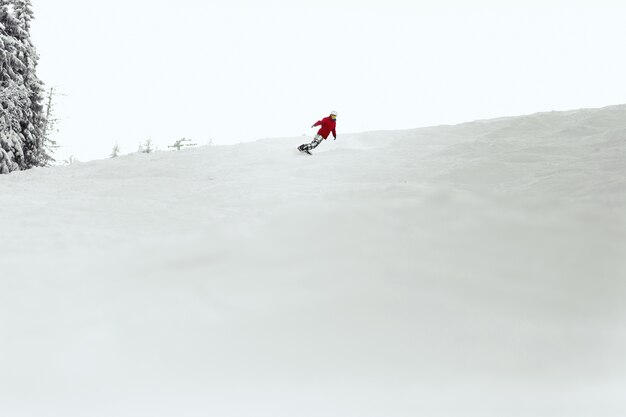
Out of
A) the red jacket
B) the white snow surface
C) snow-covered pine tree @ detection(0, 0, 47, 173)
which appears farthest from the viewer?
snow-covered pine tree @ detection(0, 0, 47, 173)

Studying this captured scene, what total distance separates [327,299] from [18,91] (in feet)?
63.0

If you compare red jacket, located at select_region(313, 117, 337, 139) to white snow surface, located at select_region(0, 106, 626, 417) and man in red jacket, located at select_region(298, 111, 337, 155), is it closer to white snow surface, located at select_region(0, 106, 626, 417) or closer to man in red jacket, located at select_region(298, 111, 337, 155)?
man in red jacket, located at select_region(298, 111, 337, 155)

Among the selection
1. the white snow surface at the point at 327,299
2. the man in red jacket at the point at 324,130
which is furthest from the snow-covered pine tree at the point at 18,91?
the white snow surface at the point at 327,299

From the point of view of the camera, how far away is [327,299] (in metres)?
6.82

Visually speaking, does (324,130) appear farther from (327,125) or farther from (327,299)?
(327,299)

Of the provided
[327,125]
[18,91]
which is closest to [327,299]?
[327,125]

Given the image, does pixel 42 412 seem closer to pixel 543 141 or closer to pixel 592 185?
pixel 592 185

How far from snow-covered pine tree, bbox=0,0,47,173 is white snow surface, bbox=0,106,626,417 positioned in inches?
482

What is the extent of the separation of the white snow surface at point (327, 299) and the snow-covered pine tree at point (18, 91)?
40.2 feet

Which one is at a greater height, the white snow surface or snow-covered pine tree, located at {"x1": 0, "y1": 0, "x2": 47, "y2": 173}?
snow-covered pine tree, located at {"x1": 0, "y1": 0, "x2": 47, "y2": 173}

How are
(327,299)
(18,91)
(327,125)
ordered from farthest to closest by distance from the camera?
(18,91), (327,125), (327,299)

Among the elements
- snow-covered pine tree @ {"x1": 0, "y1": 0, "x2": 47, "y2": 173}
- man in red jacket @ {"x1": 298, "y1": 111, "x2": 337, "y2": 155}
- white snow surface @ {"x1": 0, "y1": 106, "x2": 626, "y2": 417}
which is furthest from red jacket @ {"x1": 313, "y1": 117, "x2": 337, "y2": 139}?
snow-covered pine tree @ {"x1": 0, "y1": 0, "x2": 47, "y2": 173}

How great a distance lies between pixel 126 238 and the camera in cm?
946

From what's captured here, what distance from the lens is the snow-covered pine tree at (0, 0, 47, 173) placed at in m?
23.2
